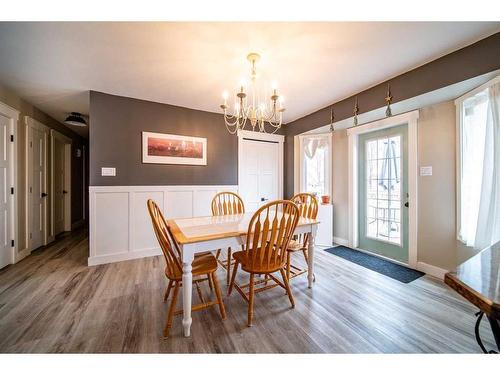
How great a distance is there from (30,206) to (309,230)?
4062 mm

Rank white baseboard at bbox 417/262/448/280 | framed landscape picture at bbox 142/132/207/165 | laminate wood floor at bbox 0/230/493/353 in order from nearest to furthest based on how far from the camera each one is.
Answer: laminate wood floor at bbox 0/230/493/353 → white baseboard at bbox 417/262/448/280 → framed landscape picture at bbox 142/132/207/165

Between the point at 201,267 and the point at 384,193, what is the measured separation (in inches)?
112

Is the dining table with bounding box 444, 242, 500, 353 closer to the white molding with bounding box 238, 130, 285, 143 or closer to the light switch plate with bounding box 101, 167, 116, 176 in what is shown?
the white molding with bounding box 238, 130, 285, 143

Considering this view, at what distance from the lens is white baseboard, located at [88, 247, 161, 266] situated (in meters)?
2.58

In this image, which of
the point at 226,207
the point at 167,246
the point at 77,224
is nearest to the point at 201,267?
the point at 167,246

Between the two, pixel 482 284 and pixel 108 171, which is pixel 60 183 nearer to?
pixel 108 171

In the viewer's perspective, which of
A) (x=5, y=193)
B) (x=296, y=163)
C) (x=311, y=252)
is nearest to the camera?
(x=311, y=252)

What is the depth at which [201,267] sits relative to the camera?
1571 mm

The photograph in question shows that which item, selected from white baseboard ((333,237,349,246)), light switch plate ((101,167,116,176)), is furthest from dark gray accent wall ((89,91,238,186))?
white baseboard ((333,237,349,246))

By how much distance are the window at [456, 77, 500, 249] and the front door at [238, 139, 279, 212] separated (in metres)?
2.58

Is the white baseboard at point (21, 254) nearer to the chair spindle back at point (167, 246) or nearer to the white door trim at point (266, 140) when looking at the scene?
the chair spindle back at point (167, 246)

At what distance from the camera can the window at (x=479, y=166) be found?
167 centimetres

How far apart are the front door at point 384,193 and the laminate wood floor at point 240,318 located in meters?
0.73
